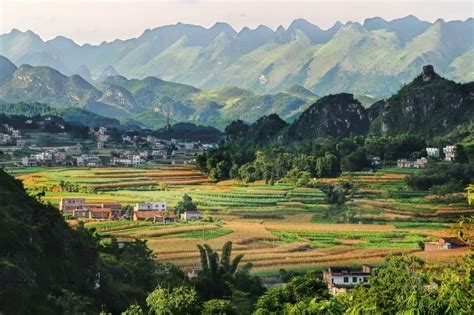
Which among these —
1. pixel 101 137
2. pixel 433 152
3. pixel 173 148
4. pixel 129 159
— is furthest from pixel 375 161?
pixel 101 137

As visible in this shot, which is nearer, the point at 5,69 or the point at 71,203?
the point at 71,203

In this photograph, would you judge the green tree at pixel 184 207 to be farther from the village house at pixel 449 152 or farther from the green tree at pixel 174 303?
the green tree at pixel 174 303

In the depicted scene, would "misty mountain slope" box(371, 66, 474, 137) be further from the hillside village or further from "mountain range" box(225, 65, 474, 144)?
the hillside village

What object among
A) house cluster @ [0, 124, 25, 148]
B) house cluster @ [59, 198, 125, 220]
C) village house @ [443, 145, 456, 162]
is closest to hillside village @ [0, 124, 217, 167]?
house cluster @ [0, 124, 25, 148]

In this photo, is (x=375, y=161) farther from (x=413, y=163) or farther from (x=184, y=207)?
(x=184, y=207)

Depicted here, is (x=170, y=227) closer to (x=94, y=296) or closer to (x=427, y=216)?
(x=427, y=216)

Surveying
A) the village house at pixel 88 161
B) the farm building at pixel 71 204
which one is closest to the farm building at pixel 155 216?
the farm building at pixel 71 204
